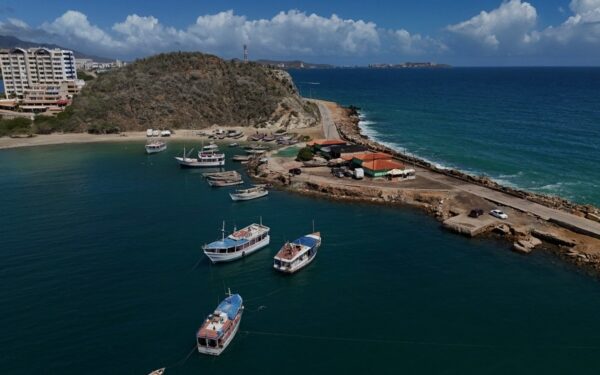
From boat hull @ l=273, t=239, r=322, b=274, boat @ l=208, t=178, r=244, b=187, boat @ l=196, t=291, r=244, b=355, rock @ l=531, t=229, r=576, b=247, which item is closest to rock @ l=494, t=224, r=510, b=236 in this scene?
rock @ l=531, t=229, r=576, b=247

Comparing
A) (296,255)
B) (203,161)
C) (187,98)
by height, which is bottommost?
(296,255)

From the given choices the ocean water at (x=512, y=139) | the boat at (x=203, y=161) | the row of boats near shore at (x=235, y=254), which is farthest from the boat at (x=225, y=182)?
the ocean water at (x=512, y=139)

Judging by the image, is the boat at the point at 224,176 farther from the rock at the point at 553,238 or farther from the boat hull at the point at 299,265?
the rock at the point at 553,238

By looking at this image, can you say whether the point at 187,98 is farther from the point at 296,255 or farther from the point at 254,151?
the point at 296,255

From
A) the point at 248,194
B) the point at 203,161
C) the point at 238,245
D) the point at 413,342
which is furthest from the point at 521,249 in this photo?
the point at 203,161

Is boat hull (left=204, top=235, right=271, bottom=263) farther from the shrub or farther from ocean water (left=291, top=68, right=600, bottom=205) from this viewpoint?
ocean water (left=291, top=68, right=600, bottom=205)
